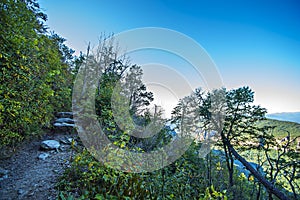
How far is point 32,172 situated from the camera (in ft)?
8.18

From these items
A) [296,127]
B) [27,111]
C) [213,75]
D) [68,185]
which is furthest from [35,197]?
[296,127]

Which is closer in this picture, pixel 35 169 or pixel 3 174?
pixel 3 174

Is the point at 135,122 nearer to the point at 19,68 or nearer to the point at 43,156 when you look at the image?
the point at 43,156

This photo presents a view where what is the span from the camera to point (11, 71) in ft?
6.49

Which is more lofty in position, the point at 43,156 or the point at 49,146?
the point at 49,146

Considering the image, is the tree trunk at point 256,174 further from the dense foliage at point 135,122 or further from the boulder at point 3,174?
the boulder at point 3,174

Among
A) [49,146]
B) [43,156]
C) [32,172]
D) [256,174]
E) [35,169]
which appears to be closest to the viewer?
[32,172]

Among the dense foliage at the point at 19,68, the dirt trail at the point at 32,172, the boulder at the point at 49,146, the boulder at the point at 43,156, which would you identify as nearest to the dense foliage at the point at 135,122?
the dense foliage at the point at 19,68

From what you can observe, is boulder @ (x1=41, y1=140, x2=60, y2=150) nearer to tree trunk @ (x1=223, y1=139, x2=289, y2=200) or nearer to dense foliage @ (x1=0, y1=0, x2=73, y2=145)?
dense foliage @ (x1=0, y1=0, x2=73, y2=145)

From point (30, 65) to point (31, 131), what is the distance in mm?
1932

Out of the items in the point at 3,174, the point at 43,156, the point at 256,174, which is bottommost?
the point at 256,174

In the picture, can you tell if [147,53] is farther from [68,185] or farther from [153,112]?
[68,185]

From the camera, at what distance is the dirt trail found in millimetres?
1935

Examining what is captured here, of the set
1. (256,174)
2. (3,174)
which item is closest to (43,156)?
(3,174)
